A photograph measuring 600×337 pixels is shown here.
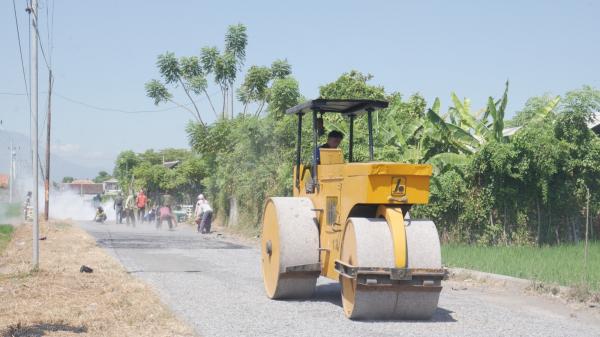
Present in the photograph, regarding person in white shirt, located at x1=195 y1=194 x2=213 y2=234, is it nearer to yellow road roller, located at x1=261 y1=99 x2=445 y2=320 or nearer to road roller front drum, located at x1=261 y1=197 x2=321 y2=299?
road roller front drum, located at x1=261 y1=197 x2=321 y2=299

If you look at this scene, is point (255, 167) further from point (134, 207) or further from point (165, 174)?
point (165, 174)

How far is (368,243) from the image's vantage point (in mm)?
8195

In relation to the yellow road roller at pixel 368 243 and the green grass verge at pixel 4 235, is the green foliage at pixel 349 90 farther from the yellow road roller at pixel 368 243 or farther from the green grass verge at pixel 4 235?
the yellow road roller at pixel 368 243

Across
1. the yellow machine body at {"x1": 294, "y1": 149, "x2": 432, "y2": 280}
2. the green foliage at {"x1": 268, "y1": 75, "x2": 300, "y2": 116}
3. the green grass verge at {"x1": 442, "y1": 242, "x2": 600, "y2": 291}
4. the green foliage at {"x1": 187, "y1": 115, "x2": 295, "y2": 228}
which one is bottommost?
the green grass verge at {"x1": 442, "y1": 242, "x2": 600, "y2": 291}

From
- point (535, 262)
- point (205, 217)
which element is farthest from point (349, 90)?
point (535, 262)

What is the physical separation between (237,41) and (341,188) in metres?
33.7

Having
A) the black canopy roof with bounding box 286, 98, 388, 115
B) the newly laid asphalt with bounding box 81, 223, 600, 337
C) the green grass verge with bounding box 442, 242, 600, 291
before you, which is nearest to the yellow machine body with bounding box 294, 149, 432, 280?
the black canopy roof with bounding box 286, 98, 388, 115

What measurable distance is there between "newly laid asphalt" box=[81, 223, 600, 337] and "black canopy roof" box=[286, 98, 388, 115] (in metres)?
2.52

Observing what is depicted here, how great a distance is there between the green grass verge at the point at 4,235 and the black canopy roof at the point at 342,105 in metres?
12.4

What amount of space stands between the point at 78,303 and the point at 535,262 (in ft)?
26.1

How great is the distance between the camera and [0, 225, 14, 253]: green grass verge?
72.5 feet

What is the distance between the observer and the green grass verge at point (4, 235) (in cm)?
2210

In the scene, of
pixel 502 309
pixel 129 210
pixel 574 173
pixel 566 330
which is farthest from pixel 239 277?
pixel 129 210

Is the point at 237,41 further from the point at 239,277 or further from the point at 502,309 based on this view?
the point at 502,309
